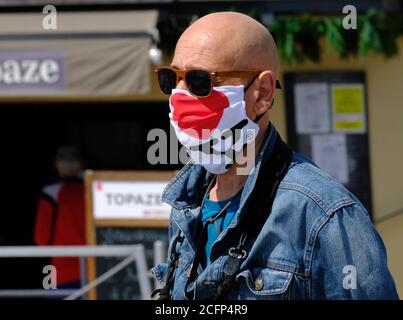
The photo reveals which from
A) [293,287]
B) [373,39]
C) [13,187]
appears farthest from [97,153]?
[293,287]

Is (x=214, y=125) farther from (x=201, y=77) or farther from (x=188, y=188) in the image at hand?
(x=188, y=188)

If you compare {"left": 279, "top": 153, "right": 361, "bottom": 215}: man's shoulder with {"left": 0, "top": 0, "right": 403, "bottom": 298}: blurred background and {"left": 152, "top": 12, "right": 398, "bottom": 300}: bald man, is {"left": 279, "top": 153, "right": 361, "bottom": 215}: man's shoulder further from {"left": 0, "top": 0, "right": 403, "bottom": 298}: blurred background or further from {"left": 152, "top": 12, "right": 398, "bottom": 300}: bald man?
{"left": 0, "top": 0, "right": 403, "bottom": 298}: blurred background

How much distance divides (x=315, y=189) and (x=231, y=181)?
0.30 meters

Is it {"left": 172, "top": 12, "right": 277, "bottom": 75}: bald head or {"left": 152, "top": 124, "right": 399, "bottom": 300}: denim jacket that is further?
{"left": 172, "top": 12, "right": 277, "bottom": 75}: bald head

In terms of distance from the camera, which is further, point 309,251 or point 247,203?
point 247,203

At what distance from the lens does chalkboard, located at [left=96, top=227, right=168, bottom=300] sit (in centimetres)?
588

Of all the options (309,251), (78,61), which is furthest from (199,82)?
(78,61)

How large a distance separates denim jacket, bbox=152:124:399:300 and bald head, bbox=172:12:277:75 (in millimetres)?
267

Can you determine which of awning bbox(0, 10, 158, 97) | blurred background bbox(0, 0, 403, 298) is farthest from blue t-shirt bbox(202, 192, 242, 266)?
awning bbox(0, 10, 158, 97)

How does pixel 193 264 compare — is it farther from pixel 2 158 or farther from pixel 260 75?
pixel 2 158

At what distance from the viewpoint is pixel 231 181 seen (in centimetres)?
234

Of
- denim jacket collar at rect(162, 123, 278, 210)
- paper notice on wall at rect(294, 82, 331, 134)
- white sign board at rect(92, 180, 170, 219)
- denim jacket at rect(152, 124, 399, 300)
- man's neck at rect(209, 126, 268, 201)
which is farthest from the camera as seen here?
paper notice on wall at rect(294, 82, 331, 134)

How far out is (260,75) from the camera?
7.37ft

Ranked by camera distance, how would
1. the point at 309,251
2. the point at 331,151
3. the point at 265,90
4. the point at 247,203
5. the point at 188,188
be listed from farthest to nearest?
the point at 331,151
the point at 188,188
the point at 265,90
the point at 247,203
the point at 309,251
